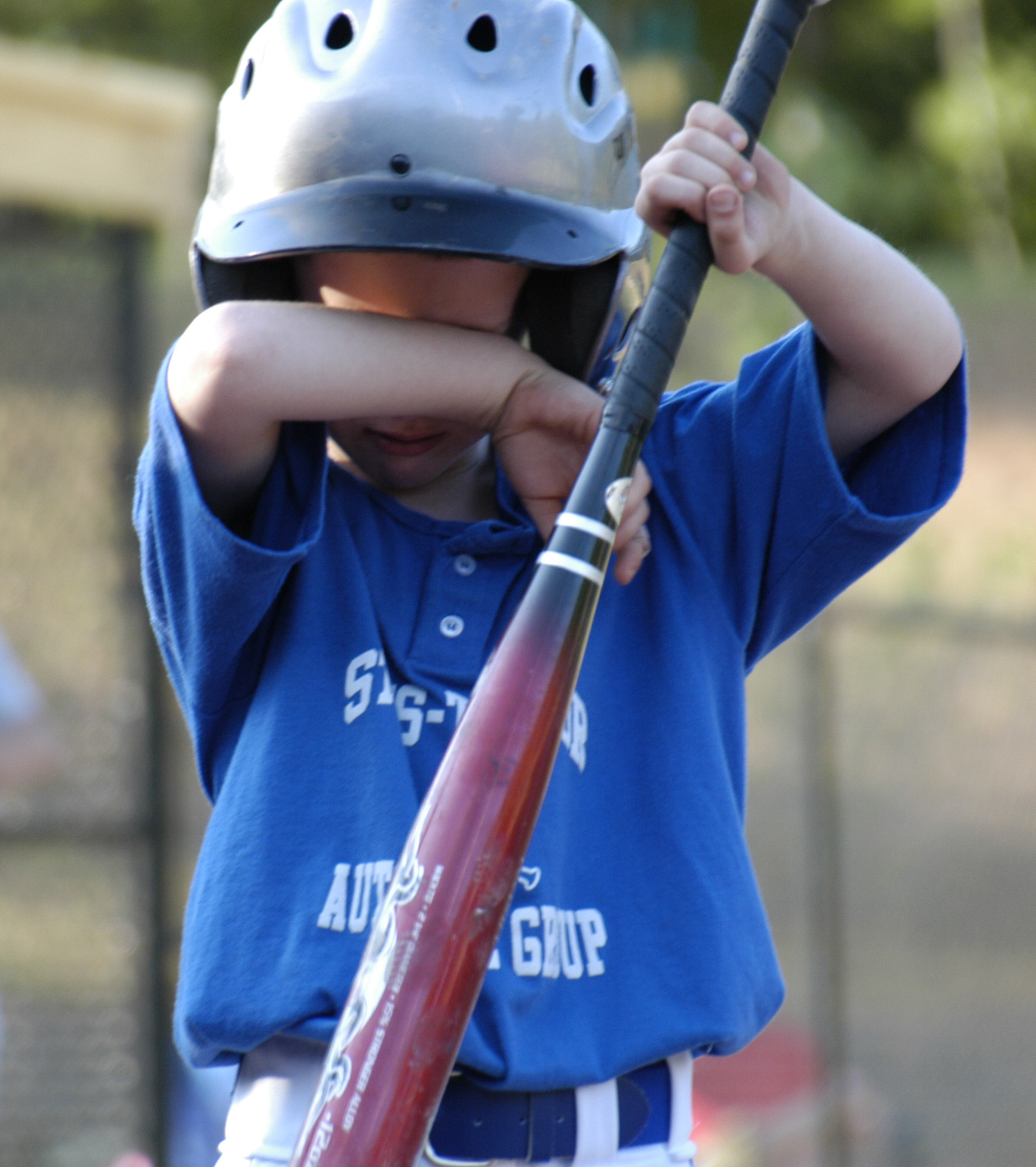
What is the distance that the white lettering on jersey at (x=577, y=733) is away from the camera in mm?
1584

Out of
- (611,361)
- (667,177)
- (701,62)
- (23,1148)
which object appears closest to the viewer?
(667,177)

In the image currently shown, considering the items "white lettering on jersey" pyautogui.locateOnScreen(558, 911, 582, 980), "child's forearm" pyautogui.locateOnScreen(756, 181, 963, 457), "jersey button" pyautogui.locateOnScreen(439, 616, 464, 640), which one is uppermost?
"child's forearm" pyautogui.locateOnScreen(756, 181, 963, 457)

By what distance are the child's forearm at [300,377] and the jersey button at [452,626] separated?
7.9 inches

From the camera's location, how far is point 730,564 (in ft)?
5.63

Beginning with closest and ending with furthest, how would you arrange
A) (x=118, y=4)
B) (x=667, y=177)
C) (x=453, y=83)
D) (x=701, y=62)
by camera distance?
(x=667, y=177) → (x=453, y=83) → (x=701, y=62) → (x=118, y=4)

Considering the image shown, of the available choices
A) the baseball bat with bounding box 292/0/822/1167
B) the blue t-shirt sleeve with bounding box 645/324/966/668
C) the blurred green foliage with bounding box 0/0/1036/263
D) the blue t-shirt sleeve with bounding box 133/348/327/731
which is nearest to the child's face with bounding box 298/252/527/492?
the blue t-shirt sleeve with bounding box 133/348/327/731

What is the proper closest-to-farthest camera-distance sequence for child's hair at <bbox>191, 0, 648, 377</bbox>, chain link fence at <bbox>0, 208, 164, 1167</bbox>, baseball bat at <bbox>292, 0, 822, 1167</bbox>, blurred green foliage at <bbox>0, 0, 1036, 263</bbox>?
baseball bat at <bbox>292, 0, 822, 1167</bbox> < child's hair at <bbox>191, 0, 648, 377</bbox> < chain link fence at <bbox>0, 208, 164, 1167</bbox> < blurred green foliage at <bbox>0, 0, 1036, 263</bbox>

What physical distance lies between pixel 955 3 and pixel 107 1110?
10512mm

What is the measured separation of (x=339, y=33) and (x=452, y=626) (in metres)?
0.70

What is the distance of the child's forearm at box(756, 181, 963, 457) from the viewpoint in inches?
60.4

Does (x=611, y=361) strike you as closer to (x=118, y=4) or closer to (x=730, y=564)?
(x=730, y=564)

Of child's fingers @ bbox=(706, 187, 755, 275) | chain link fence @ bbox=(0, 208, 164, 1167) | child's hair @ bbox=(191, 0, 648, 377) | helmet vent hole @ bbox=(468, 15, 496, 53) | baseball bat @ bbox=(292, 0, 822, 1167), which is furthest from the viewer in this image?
chain link fence @ bbox=(0, 208, 164, 1167)

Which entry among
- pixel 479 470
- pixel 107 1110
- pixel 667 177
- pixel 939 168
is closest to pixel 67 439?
pixel 107 1110

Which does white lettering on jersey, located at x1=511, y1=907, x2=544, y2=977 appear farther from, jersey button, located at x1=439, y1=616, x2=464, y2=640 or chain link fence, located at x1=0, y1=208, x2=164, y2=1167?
chain link fence, located at x1=0, y1=208, x2=164, y2=1167
